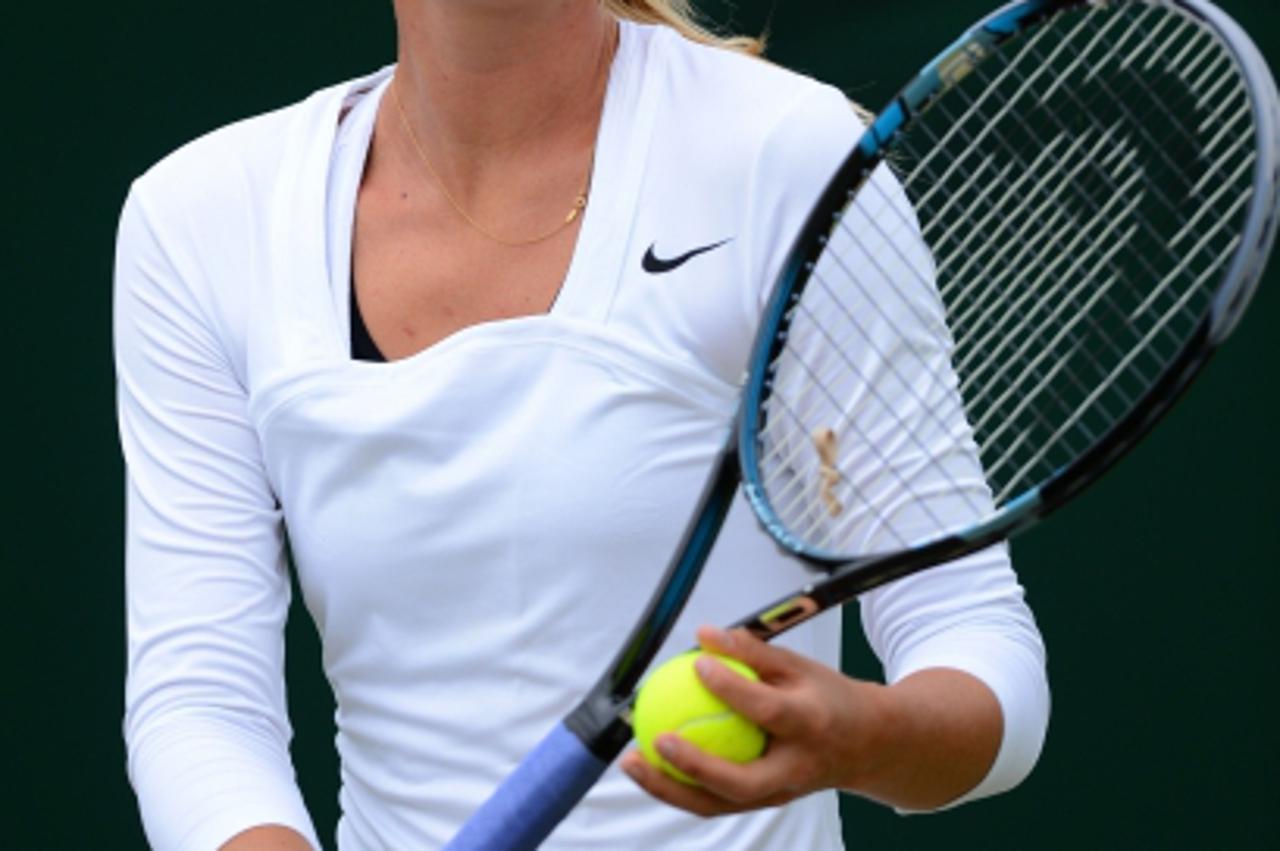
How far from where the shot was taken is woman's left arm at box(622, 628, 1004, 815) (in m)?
1.28

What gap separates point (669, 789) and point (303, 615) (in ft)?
4.99

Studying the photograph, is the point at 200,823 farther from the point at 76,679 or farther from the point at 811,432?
the point at 76,679

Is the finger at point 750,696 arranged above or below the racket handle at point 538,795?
above

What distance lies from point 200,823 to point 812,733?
529 millimetres

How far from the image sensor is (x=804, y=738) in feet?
4.26

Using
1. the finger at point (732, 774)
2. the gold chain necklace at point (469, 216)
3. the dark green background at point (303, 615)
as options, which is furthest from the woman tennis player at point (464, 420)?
the dark green background at point (303, 615)

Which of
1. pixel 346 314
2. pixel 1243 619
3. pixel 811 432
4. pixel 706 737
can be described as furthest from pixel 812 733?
pixel 1243 619

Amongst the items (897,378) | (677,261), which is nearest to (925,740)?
(897,378)

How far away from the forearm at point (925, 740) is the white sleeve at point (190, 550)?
1.55 feet

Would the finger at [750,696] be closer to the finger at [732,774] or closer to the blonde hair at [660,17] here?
the finger at [732,774]

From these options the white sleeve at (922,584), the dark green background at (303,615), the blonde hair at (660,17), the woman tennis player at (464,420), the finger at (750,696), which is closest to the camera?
the finger at (750,696)

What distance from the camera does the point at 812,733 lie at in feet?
4.25

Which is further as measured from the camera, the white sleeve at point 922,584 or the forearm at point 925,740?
the white sleeve at point 922,584

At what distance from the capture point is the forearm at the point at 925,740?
4.45 feet
